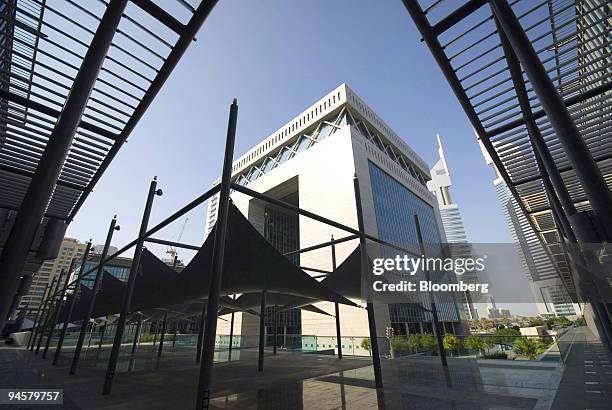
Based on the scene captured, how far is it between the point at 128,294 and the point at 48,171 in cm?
576

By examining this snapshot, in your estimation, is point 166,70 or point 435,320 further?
point 435,320

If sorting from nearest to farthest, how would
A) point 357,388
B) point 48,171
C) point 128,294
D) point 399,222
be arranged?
point 48,171, point 357,388, point 128,294, point 399,222

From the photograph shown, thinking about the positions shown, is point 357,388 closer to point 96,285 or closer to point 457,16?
point 457,16

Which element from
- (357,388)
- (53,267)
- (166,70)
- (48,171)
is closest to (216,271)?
(48,171)

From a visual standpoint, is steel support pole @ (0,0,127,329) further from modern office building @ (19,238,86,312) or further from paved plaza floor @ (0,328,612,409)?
modern office building @ (19,238,86,312)

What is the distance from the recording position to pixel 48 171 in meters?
2.40

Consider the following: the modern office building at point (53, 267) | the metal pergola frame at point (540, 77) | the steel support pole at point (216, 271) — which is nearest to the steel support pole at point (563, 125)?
the metal pergola frame at point (540, 77)

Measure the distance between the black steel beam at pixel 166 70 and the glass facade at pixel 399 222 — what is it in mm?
24890

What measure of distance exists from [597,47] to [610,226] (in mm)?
3881

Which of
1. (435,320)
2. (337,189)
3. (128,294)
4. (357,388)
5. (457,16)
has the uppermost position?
(337,189)

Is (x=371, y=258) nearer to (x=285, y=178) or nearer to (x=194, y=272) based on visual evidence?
(x=194, y=272)

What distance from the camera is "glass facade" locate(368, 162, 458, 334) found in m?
30.2

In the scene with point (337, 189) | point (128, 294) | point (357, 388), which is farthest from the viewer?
point (337, 189)

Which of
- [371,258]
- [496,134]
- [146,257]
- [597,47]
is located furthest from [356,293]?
[597,47]
